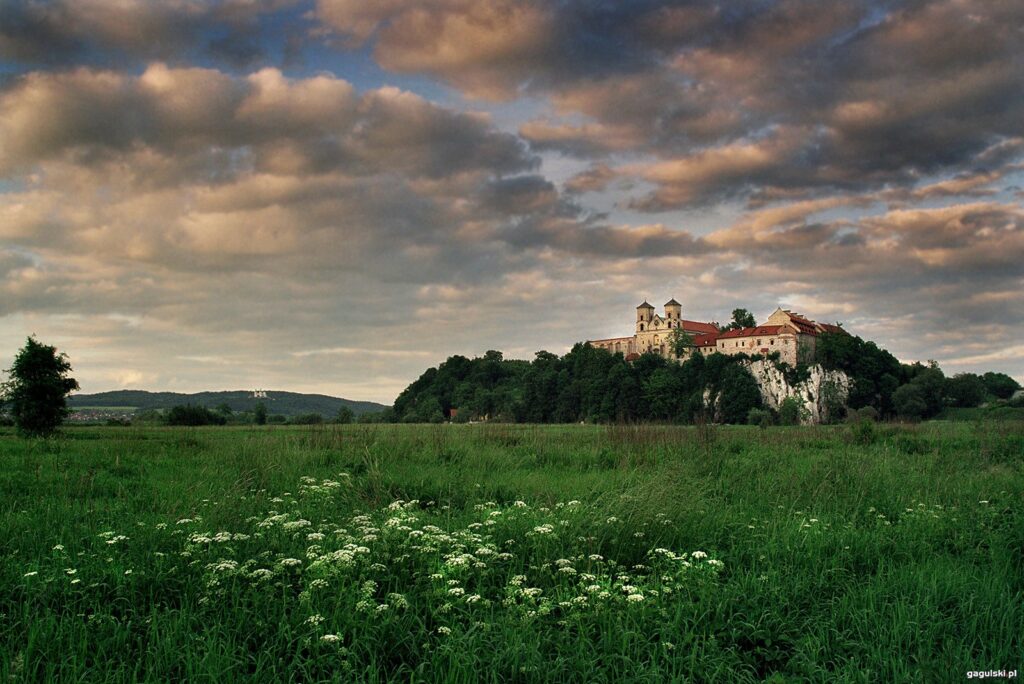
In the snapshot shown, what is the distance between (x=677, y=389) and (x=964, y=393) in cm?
4720

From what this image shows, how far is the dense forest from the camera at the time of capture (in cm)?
10794

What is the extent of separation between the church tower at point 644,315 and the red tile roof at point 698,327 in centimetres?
847

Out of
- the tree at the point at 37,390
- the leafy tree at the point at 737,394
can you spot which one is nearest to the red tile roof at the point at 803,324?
the leafy tree at the point at 737,394

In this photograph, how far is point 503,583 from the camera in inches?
258

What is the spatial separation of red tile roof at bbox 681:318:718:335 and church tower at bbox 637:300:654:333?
27.8 ft

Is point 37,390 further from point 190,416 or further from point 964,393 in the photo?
point 964,393

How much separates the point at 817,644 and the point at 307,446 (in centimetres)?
1451

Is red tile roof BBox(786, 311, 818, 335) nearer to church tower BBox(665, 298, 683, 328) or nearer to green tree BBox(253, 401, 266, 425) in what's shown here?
church tower BBox(665, 298, 683, 328)

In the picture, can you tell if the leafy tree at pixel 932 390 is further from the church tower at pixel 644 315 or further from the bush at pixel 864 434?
the bush at pixel 864 434

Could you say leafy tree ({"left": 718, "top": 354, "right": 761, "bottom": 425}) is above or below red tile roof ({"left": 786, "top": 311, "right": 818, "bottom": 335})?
below

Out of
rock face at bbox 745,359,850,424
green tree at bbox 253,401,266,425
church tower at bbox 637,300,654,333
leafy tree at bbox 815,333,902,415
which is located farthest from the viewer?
church tower at bbox 637,300,654,333

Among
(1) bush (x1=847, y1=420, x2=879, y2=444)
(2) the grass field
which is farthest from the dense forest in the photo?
(2) the grass field

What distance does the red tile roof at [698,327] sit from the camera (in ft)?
500

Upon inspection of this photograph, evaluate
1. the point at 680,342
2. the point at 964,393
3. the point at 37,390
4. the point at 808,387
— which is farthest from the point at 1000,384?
the point at 37,390
